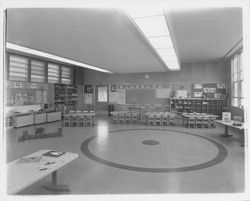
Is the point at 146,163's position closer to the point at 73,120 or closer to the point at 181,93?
the point at 73,120

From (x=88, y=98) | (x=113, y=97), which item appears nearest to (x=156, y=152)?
(x=113, y=97)

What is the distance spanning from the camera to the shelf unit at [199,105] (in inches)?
382

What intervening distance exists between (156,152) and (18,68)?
7720mm

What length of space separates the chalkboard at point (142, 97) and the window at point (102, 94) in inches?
67.8

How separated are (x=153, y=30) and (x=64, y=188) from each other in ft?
11.5

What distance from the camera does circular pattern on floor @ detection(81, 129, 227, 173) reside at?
3.52m

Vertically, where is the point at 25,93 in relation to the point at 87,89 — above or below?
below

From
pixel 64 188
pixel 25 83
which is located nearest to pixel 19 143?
pixel 64 188

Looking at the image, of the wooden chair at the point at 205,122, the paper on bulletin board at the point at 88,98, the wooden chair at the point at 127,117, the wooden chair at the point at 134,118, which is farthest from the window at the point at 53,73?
the wooden chair at the point at 205,122

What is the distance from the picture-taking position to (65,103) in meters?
10.7

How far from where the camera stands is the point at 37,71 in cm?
886

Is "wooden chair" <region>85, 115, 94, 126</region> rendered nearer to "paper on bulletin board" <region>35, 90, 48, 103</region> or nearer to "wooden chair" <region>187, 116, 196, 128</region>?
"paper on bulletin board" <region>35, 90, 48, 103</region>

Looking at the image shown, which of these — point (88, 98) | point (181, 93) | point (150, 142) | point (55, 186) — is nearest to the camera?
point (55, 186)

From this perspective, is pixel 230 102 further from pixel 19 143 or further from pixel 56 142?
pixel 19 143
